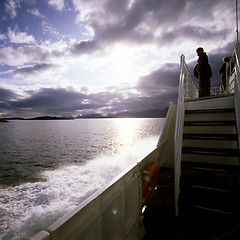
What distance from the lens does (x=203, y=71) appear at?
627 cm

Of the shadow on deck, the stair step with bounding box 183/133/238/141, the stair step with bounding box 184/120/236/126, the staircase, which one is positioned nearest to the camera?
the shadow on deck

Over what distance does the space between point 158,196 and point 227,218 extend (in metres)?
1.46

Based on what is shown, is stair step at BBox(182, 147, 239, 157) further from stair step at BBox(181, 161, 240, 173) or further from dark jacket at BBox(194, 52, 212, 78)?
dark jacket at BBox(194, 52, 212, 78)

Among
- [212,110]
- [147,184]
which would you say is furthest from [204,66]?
[147,184]

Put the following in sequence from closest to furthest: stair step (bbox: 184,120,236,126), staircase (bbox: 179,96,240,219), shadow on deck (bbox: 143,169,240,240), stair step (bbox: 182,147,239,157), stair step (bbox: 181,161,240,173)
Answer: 1. shadow on deck (bbox: 143,169,240,240)
2. staircase (bbox: 179,96,240,219)
3. stair step (bbox: 181,161,240,173)
4. stair step (bbox: 182,147,239,157)
5. stair step (bbox: 184,120,236,126)

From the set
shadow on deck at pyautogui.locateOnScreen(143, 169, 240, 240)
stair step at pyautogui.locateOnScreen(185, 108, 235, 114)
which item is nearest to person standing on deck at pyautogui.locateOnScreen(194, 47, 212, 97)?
stair step at pyautogui.locateOnScreen(185, 108, 235, 114)

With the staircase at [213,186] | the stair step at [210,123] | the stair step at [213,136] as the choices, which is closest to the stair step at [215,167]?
the staircase at [213,186]

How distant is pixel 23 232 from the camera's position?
802 centimetres

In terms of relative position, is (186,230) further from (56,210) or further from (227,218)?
(56,210)

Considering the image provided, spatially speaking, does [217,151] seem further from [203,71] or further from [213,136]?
[203,71]

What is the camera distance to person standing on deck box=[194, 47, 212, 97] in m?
6.20

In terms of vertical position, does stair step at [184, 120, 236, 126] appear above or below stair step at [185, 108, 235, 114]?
below

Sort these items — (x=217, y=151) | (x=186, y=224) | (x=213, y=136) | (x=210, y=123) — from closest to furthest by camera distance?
(x=186, y=224)
(x=217, y=151)
(x=213, y=136)
(x=210, y=123)

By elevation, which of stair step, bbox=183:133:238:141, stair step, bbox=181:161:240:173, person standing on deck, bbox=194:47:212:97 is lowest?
stair step, bbox=181:161:240:173
